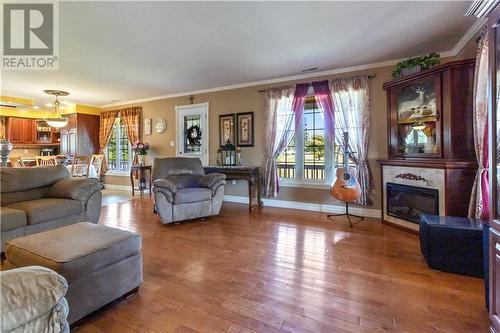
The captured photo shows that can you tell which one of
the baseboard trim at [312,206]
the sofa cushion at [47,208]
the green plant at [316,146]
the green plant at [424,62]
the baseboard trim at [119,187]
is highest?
the green plant at [424,62]

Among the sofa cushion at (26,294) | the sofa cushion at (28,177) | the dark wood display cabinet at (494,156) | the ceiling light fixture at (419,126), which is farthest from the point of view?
the ceiling light fixture at (419,126)

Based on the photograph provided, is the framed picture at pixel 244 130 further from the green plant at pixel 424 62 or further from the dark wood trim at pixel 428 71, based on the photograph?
the green plant at pixel 424 62

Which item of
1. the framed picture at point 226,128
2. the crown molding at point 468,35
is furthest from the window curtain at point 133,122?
the crown molding at point 468,35

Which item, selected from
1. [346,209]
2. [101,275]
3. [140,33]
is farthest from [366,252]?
[140,33]

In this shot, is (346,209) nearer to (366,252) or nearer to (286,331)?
(366,252)

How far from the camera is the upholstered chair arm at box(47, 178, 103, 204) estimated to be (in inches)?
123

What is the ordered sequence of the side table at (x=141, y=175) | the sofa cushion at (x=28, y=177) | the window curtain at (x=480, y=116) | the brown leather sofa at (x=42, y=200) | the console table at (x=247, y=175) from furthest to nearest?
1. the side table at (x=141, y=175)
2. the console table at (x=247, y=175)
3. the sofa cushion at (x=28, y=177)
4. the brown leather sofa at (x=42, y=200)
5. the window curtain at (x=480, y=116)

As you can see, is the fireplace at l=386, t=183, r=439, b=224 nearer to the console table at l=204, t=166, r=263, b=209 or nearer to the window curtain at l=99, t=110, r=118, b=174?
the console table at l=204, t=166, r=263, b=209

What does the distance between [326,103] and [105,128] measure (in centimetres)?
612

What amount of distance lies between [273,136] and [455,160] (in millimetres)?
2707

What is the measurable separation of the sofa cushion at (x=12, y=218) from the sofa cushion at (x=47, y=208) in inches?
2.1

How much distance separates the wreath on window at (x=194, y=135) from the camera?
231 inches

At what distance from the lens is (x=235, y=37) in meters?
3.07

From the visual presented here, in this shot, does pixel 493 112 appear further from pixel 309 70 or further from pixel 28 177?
pixel 28 177
